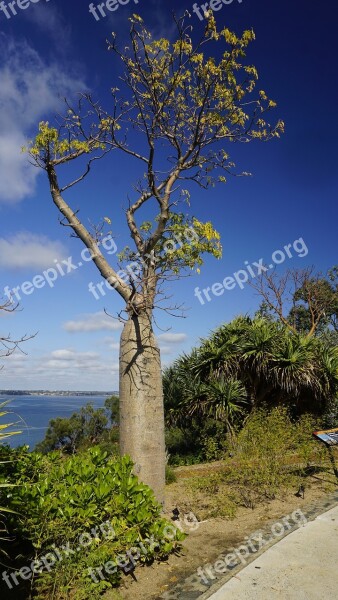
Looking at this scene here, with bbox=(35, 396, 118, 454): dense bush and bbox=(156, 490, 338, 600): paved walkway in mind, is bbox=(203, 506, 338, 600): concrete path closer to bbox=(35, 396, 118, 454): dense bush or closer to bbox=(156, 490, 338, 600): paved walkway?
bbox=(156, 490, 338, 600): paved walkway

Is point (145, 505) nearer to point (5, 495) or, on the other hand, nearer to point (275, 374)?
point (5, 495)

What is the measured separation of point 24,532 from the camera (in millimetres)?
3846

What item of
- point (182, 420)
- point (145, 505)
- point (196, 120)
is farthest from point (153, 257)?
point (182, 420)

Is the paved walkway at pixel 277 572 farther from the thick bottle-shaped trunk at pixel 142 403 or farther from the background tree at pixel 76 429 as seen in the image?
the background tree at pixel 76 429

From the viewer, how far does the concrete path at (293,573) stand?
3334 mm

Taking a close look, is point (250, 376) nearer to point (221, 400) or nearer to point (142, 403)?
point (221, 400)

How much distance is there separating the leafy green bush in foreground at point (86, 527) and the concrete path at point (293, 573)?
2.62 feet

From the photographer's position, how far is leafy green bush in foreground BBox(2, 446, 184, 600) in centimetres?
345

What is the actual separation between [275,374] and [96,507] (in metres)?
8.06

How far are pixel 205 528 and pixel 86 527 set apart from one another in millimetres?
2081

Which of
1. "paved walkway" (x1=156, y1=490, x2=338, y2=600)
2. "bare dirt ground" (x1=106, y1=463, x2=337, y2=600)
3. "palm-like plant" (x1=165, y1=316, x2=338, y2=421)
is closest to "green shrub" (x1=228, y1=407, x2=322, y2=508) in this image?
"bare dirt ground" (x1=106, y1=463, x2=337, y2=600)

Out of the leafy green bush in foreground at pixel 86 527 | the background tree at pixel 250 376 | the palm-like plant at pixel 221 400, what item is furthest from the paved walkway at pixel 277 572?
the background tree at pixel 250 376

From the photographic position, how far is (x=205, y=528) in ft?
17.1

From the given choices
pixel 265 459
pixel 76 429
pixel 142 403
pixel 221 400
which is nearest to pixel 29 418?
pixel 142 403
